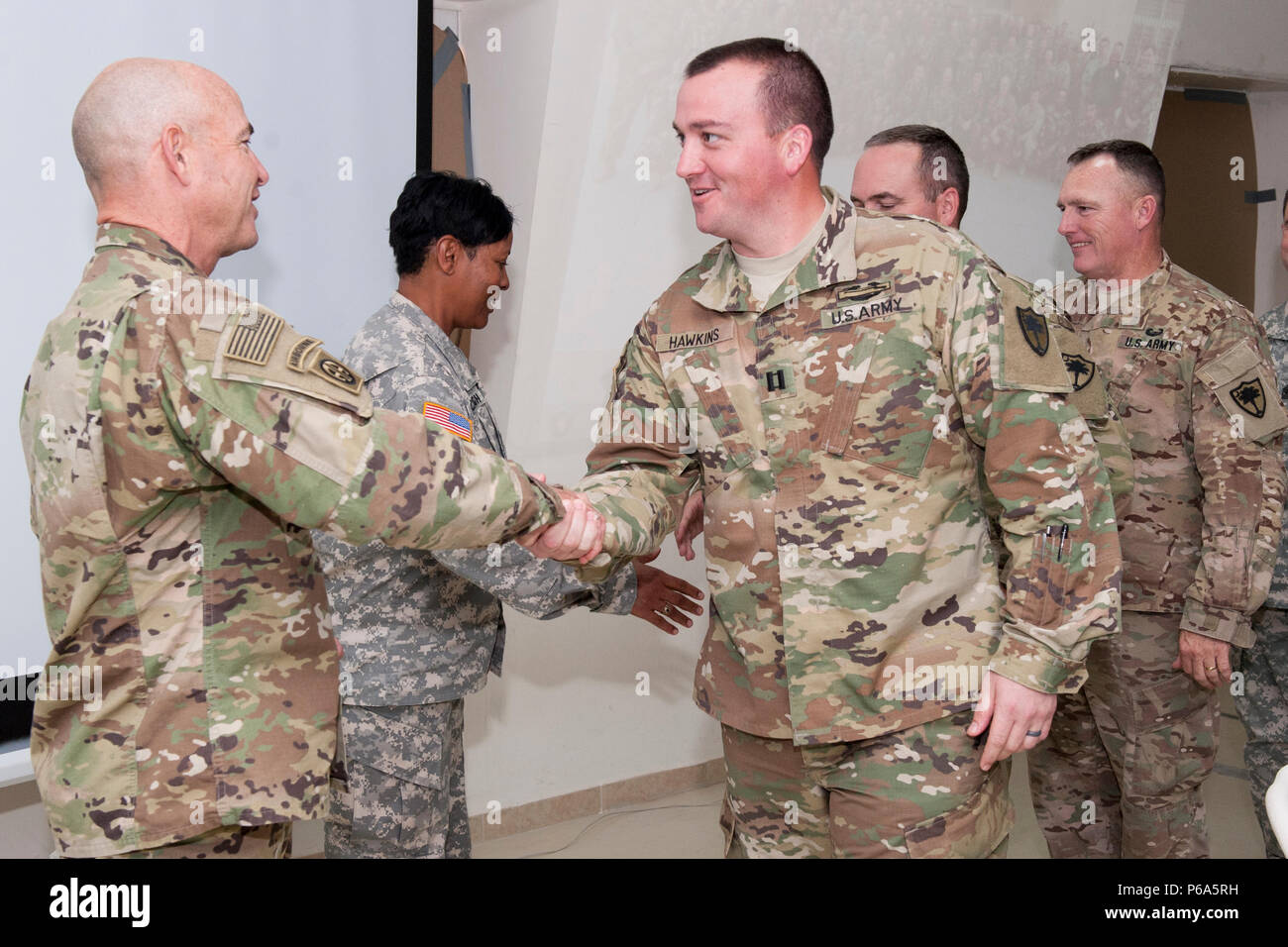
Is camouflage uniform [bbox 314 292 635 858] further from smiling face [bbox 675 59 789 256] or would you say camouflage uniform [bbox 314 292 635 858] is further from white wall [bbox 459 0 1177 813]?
white wall [bbox 459 0 1177 813]

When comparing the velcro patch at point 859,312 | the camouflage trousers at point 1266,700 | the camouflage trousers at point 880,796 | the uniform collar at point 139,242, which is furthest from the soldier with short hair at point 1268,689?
the uniform collar at point 139,242

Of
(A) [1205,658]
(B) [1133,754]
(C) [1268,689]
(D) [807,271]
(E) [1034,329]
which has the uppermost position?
(D) [807,271]

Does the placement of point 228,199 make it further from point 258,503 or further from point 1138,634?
point 1138,634

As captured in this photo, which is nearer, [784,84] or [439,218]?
[784,84]

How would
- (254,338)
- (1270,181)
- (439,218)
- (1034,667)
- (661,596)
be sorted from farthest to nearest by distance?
1. (1270,181)
2. (661,596)
3. (439,218)
4. (1034,667)
5. (254,338)

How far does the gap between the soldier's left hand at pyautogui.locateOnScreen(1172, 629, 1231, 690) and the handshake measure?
1.63m

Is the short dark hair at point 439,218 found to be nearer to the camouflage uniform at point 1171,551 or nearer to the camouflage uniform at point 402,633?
the camouflage uniform at point 402,633

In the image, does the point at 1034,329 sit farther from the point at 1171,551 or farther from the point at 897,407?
the point at 1171,551

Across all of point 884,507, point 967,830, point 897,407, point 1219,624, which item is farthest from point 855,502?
point 1219,624

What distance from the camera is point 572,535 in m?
1.77

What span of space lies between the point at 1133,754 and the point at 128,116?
252 centimetres

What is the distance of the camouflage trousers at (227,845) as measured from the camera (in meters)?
1.47
